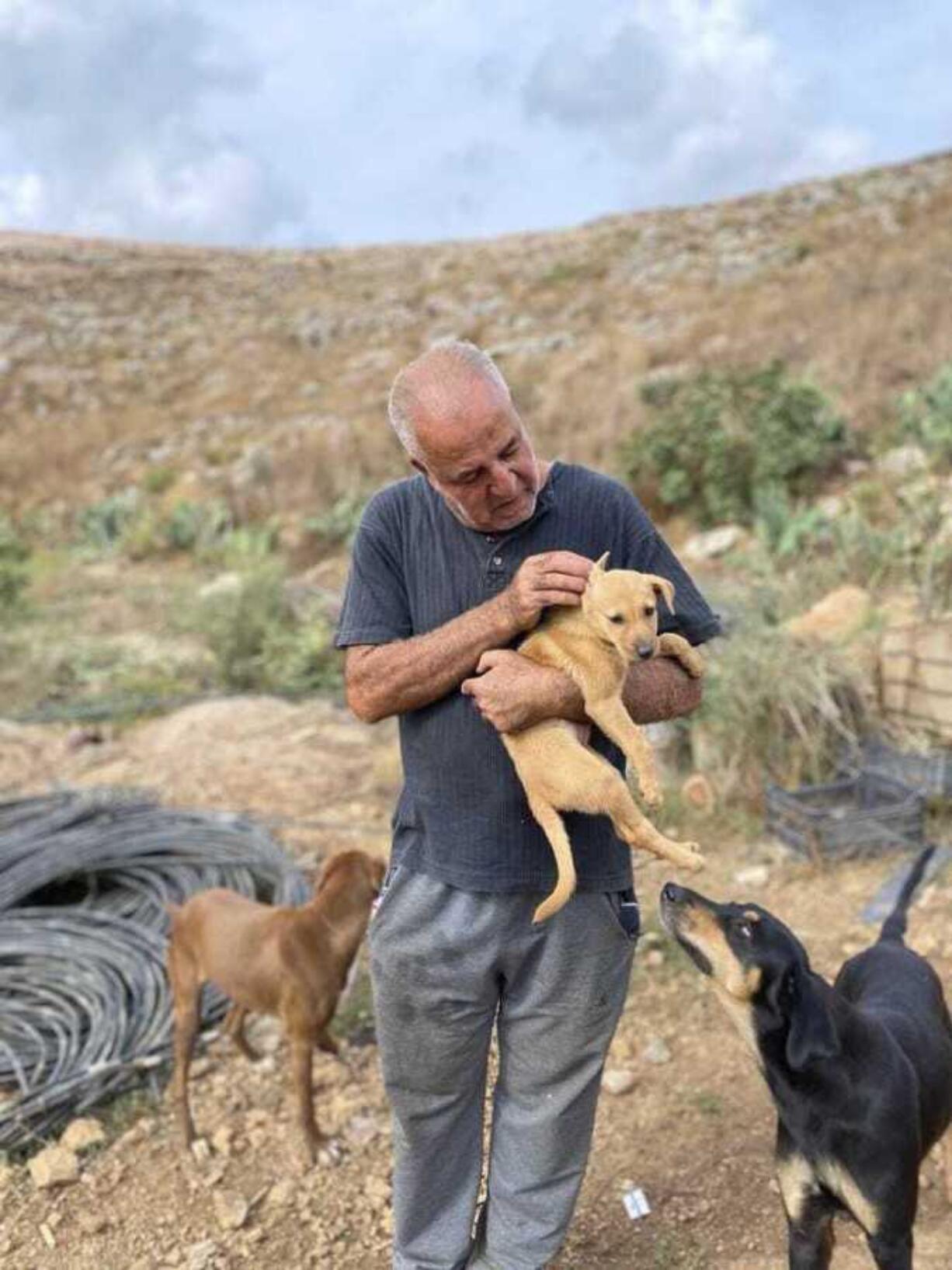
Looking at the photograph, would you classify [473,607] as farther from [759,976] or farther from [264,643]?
[264,643]

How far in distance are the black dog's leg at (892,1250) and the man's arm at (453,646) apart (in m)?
1.61

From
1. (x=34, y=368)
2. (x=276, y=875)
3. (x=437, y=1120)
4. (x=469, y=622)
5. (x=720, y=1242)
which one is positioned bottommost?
(x=720, y=1242)

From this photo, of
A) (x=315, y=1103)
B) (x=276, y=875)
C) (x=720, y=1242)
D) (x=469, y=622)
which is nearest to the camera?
(x=469, y=622)

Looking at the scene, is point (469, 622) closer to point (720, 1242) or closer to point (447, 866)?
point (447, 866)

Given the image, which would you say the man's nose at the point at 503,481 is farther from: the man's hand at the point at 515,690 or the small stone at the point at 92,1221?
the small stone at the point at 92,1221

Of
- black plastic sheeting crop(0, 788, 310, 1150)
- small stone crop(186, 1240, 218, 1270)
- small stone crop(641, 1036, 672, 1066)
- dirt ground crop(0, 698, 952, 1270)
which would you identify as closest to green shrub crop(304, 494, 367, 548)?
black plastic sheeting crop(0, 788, 310, 1150)

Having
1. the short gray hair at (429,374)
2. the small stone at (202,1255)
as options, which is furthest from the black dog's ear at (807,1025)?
the small stone at (202,1255)

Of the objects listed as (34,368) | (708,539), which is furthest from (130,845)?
(34,368)

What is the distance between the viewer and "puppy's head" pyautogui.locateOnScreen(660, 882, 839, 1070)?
98.3 inches

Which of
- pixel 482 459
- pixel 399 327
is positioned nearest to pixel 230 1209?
pixel 482 459

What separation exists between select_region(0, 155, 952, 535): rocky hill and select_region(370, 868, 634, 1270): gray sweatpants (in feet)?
38.4

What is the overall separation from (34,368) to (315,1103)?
2651 centimetres

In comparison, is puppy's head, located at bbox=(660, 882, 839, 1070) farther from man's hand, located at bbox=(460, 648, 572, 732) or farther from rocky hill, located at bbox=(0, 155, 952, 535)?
rocky hill, located at bbox=(0, 155, 952, 535)

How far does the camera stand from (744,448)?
1185 centimetres
